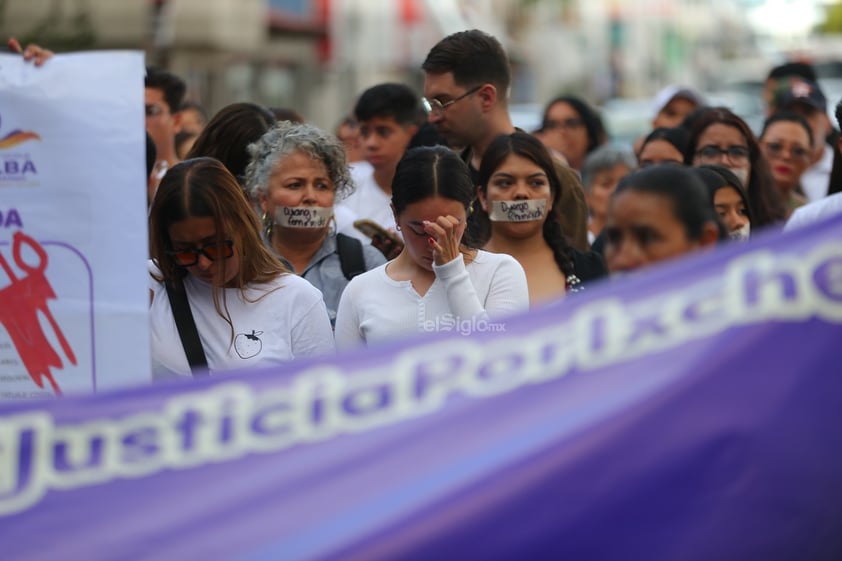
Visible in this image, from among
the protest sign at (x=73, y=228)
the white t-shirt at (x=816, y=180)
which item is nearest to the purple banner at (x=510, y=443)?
the protest sign at (x=73, y=228)

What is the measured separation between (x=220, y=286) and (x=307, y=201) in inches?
42.9

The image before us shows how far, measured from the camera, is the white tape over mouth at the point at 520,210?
5.50 meters

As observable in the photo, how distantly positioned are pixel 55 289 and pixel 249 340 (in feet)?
2.42

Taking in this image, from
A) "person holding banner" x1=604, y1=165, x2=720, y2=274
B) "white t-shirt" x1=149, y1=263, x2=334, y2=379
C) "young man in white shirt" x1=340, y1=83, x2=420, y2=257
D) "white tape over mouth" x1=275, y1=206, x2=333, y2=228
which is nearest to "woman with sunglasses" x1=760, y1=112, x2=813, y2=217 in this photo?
"young man in white shirt" x1=340, y1=83, x2=420, y2=257

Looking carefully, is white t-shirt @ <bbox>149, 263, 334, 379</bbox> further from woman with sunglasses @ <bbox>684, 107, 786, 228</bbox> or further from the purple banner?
woman with sunglasses @ <bbox>684, 107, 786, 228</bbox>

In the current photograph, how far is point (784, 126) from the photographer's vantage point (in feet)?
27.6

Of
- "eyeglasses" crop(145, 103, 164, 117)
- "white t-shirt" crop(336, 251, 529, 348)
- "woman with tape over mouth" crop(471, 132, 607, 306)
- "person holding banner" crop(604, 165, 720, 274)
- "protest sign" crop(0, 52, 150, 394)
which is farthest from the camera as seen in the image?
"eyeglasses" crop(145, 103, 164, 117)

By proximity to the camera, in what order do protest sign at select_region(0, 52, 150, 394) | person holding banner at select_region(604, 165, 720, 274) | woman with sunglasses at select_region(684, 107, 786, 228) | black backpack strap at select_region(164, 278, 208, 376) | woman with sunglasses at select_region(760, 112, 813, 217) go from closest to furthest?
person holding banner at select_region(604, 165, 720, 274)
protest sign at select_region(0, 52, 150, 394)
black backpack strap at select_region(164, 278, 208, 376)
woman with sunglasses at select_region(684, 107, 786, 228)
woman with sunglasses at select_region(760, 112, 813, 217)

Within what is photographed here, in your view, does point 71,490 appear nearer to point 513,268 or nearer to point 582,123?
point 513,268

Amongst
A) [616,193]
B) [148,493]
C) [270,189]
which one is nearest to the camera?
[148,493]

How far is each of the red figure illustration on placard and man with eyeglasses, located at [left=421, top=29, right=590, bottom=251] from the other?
2.71m

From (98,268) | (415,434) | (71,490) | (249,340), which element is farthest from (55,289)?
(415,434)

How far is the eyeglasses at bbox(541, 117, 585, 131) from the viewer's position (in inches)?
367

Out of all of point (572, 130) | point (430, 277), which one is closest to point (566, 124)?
point (572, 130)
